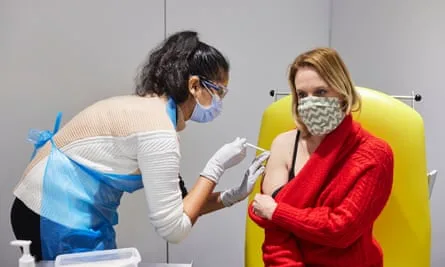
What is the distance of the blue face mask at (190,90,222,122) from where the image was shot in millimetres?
1409

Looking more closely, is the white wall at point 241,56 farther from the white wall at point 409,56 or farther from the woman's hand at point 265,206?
the woman's hand at point 265,206

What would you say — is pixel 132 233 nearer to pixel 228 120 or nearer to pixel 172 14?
pixel 228 120

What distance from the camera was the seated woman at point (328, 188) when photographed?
1.14 m

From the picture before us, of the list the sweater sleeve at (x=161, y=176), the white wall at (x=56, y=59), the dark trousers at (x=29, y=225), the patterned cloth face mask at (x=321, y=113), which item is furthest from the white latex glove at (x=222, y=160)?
the white wall at (x=56, y=59)

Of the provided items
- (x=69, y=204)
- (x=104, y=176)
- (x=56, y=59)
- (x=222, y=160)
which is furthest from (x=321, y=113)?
(x=56, y=59)

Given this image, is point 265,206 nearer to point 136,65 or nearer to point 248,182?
point 248,182

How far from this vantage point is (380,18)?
6.78 feet

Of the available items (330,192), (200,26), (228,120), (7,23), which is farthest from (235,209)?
(7,23)

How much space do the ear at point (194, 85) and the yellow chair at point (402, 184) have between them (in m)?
0.51

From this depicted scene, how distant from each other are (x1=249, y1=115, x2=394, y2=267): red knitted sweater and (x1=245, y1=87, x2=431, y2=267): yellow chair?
210 mm

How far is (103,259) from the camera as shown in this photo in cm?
104

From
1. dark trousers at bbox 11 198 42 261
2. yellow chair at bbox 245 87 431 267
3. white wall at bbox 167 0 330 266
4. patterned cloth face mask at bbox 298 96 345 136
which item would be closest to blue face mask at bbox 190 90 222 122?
patterned cloth face mask at bbox 298 96 345 136

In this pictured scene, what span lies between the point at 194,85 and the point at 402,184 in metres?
0.73

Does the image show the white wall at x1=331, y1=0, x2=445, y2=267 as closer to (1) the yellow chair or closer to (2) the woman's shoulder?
(1) the yellow chair
